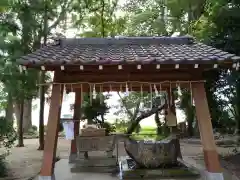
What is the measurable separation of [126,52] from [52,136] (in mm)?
2061

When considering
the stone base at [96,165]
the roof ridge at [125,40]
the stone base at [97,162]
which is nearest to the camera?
the roof ridge at [125,40]

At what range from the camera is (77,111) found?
821 centimetres

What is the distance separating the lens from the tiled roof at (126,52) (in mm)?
5039

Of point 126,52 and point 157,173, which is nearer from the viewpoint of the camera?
point 126,52

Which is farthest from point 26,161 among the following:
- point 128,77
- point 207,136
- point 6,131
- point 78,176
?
point 207,136

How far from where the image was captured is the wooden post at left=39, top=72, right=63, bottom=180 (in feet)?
17.2

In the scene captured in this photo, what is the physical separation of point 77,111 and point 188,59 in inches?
156

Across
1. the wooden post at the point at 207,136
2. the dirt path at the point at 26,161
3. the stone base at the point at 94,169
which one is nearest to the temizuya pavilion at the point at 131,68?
the wooden post at the point at 207,136

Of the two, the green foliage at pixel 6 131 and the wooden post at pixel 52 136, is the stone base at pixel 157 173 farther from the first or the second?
the green foliage at pixel 6 131

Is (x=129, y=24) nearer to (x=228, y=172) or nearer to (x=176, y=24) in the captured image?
(x=176, y=24)

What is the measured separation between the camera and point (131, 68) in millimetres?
5621

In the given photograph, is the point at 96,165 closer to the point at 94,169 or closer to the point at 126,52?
the point at 94,169

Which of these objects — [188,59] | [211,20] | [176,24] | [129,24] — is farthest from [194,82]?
[129,24]

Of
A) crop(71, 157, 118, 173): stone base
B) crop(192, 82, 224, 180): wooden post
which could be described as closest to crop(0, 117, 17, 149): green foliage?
crop(71, 157, 118, 173): stone base
